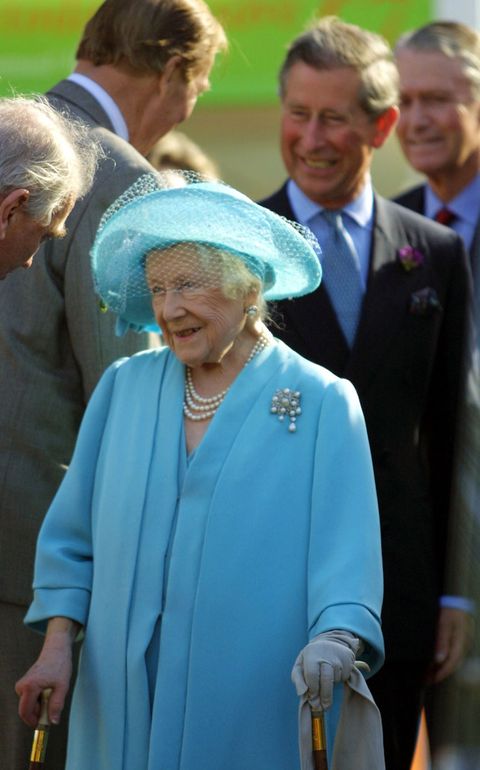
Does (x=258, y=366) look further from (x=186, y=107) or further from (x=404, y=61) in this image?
(x=404, y=61)

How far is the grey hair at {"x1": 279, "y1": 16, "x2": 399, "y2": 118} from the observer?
14.3ft

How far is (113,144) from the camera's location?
3877 mm

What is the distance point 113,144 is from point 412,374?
1041 millimetres

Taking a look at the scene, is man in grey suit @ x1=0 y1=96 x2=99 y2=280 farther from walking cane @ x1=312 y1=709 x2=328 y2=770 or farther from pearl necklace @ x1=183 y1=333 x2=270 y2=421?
walking cane @ x1=312 y1=709 x2=328 y2=770

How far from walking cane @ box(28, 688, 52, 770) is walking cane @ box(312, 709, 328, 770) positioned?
593 mm

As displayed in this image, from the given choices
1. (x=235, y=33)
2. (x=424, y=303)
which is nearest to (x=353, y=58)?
(x=424, y=303)

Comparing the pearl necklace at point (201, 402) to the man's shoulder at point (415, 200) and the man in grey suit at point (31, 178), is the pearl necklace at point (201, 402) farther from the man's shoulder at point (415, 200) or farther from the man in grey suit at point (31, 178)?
the man's shoulder at point (415, 200)

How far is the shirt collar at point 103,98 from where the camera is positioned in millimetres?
4023

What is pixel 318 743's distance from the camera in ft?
Result: 9.43

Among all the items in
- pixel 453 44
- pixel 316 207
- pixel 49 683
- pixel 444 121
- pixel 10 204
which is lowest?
pixel 49 683

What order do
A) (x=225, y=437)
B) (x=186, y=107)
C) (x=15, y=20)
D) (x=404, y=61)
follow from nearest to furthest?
(x=225, y=437) < (x=186, y=107) < (x=404, y=61) < (x=15, y=20)

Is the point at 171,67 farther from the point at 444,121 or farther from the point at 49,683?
the point at 49,683

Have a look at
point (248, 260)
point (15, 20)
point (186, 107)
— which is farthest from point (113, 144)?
point (15, 20)

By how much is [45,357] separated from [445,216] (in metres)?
1.93
